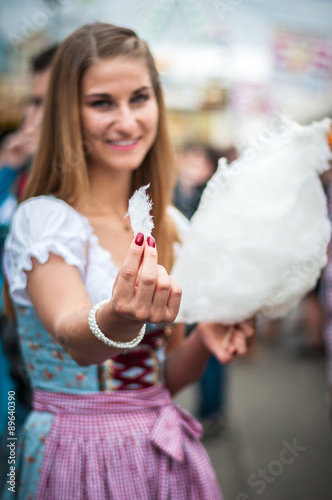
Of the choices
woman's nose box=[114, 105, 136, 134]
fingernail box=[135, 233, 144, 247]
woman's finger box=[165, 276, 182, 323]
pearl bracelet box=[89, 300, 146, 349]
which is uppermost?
woman's nose box=[114, 105, 136, 134]

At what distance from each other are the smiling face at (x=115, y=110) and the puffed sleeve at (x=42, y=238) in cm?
16

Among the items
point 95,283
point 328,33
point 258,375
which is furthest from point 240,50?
point 95,283

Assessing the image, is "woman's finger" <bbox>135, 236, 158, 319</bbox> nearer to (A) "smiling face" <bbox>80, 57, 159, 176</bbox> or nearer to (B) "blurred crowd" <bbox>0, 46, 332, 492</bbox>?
(A) "smiling face" <bbox>80, 57, 159, 176</bbox>

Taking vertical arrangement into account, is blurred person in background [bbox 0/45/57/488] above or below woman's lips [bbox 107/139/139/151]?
below

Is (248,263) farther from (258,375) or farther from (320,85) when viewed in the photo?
(320,85)

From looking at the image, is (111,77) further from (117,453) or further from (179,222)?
(117,453)

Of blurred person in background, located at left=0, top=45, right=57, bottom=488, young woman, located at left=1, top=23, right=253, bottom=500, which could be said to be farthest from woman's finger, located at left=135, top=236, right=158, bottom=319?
blurred person in background, located at left=0, top=45, right=57, bottom=488

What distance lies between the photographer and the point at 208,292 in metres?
1.23

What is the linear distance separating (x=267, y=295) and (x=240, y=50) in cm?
567

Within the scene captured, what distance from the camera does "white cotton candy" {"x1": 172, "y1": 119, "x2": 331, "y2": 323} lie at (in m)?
1.21

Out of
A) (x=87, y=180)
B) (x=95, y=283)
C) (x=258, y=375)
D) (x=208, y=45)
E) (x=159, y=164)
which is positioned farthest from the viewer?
(x=208, y=45)

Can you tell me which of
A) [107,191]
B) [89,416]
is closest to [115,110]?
[107,191]

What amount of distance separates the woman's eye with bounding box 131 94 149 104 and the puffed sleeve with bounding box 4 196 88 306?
0.96 feet

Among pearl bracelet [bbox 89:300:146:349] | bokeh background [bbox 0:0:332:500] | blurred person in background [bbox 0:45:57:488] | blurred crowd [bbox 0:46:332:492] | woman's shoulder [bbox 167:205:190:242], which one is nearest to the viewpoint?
pearl bracelet [bbox 89:300:146:349]
